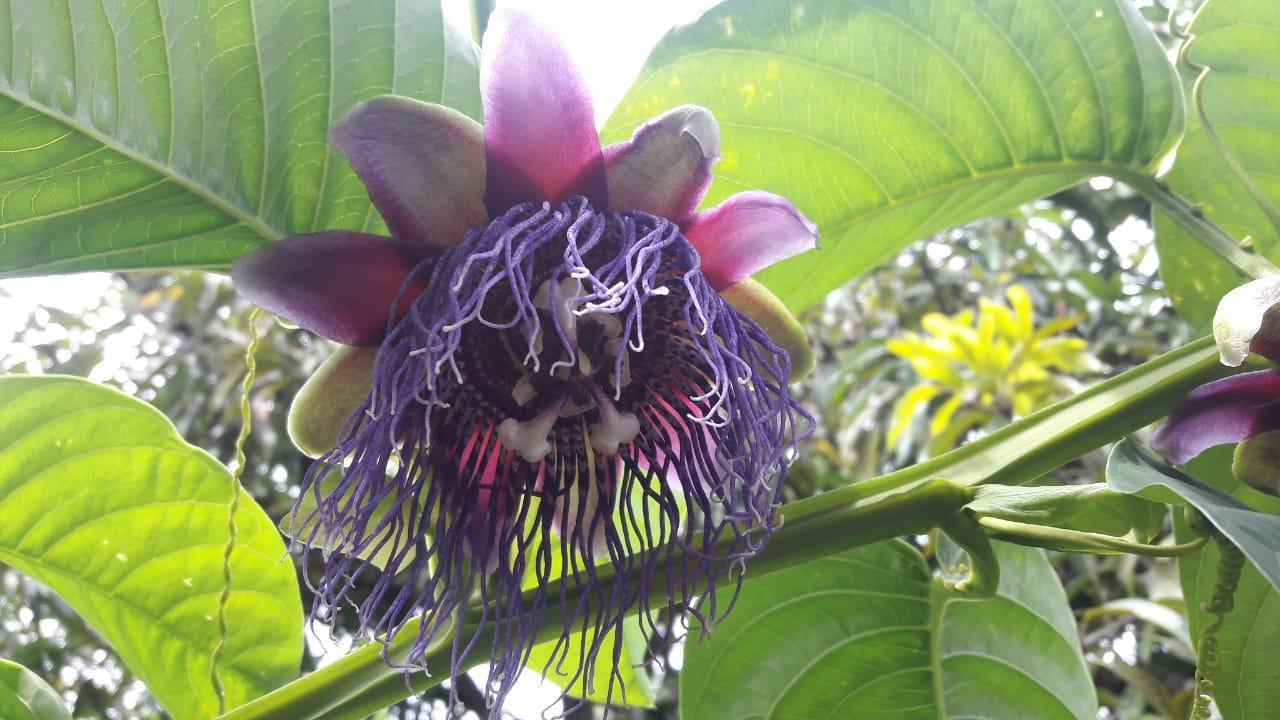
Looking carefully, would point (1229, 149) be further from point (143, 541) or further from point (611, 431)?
point (143, 541)

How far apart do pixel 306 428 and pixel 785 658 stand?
44 cm

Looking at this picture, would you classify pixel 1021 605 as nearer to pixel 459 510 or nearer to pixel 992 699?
pixel 992 699

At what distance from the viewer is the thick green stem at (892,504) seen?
651 mm

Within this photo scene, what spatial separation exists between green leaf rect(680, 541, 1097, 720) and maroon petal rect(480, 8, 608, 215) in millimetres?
388

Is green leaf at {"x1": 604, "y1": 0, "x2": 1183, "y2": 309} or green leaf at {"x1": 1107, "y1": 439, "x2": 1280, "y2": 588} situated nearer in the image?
green leaf at {"x1": 1107, "y1": 439, "x2": 1280, "y2": 588}

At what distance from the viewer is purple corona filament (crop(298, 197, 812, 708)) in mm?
578

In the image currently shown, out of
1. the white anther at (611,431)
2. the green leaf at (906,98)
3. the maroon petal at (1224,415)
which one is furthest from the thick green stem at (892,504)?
the green leaf at (906,98)

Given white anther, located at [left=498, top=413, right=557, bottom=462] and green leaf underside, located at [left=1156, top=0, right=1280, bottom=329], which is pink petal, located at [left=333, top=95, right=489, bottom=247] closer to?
white anther, located at [left=498, top=413, right=557, bottom=462]

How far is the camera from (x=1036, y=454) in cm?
67

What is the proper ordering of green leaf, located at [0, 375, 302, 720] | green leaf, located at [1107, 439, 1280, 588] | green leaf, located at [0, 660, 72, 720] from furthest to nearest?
green leaf, located at [0, 375, 302, 720], green leaf, located at [0, 660, 72, 720], green leaf, located at [1107, 439, 1280, 588]

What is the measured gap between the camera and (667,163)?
0.60 m

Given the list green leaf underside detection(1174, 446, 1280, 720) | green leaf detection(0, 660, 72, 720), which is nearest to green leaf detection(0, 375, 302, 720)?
green leaf detection(0, 660, 72, 720)

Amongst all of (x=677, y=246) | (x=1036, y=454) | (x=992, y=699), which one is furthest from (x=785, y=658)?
(x=677, y=246)

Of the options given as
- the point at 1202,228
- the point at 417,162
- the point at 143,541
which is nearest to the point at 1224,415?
the point at 1202,228
